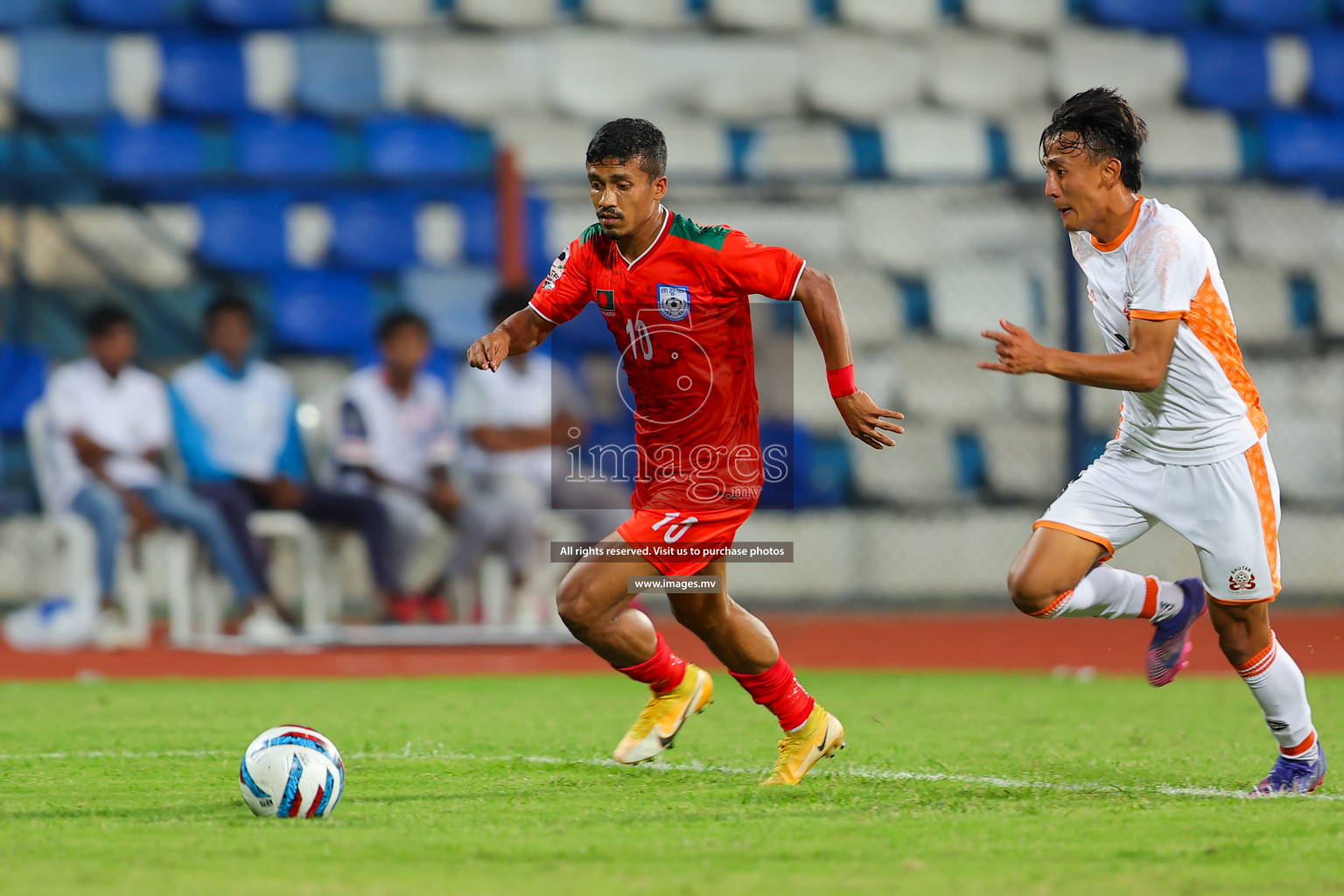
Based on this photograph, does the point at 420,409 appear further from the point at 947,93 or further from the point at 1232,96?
the point at 1232,96

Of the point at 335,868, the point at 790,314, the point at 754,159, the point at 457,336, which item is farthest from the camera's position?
the point at 754,159

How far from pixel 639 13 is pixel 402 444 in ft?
20.3

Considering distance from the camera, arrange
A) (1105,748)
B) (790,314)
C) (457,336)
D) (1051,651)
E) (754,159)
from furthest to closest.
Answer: (754,159) < (457,336) < (790,314) < (1051,651) < (1105,748)

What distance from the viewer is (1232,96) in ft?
49.8

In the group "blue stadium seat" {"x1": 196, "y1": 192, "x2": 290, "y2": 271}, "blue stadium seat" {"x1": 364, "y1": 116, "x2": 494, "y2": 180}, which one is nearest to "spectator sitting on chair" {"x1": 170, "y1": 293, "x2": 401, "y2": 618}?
"blue stadium seat" {"x1": 196, "y1": 192, "x2": 290, "y2": 271}

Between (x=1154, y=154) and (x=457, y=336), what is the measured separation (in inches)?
253

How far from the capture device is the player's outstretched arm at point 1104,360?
4.80 metres

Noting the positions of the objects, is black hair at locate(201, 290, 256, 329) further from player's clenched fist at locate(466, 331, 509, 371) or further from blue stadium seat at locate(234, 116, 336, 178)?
player's clenched fist at locate(466, 331, 509, 371)

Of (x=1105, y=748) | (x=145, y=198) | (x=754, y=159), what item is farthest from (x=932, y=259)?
(x=1105, y=748)

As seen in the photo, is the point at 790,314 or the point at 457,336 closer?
the point at 790,314

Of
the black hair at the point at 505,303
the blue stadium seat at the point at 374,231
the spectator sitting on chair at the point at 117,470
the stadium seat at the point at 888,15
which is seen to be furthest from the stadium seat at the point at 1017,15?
the spectator sitting on chair at the point at 117,470

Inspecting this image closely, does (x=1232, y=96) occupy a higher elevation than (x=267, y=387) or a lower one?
higher

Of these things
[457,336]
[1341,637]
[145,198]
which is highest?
[145,198]

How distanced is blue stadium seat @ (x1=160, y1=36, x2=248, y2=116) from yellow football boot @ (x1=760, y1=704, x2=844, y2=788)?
32.9 feet
